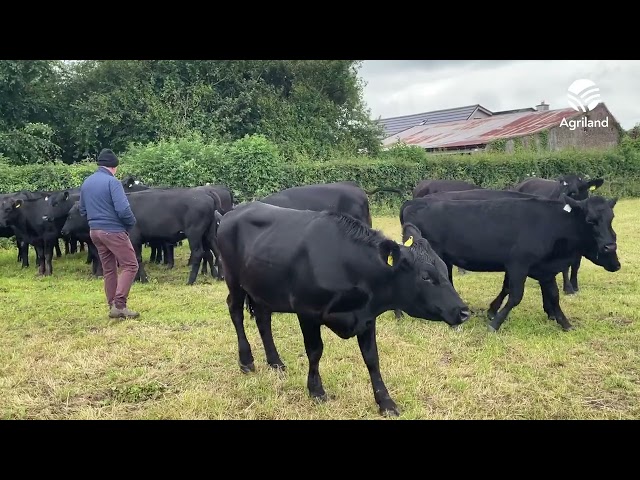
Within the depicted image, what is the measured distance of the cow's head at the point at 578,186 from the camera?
30.6 feet

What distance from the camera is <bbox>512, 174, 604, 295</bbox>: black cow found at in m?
8.66

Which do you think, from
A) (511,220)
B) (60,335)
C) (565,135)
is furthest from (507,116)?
(60,335)

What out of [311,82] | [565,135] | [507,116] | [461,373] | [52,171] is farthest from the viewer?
[507,116]

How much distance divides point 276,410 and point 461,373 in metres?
1.88

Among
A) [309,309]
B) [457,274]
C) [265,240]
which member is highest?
[265,240]

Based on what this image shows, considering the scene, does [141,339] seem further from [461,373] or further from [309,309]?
[461,373]

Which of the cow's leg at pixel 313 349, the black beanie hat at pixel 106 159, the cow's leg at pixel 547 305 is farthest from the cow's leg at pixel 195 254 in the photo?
the cow's leg at pixel 547 305

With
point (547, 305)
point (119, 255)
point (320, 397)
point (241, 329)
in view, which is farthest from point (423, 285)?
point (119, 255)

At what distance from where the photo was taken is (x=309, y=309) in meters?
4.73

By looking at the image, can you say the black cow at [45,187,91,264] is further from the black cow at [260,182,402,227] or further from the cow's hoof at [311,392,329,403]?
the cow's hoof at [311,392,329,403]

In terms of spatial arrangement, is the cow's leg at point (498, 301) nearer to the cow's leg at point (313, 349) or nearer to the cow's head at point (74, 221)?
the cow's leg at point (313, 349)

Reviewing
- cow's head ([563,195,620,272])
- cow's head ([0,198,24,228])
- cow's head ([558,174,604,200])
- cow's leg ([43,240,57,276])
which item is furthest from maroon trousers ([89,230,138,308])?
cow's head ([558,174,604,200])

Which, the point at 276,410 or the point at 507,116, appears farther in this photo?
the point at 507,116

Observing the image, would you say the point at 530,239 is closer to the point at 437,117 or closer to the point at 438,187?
the point at 438,187
